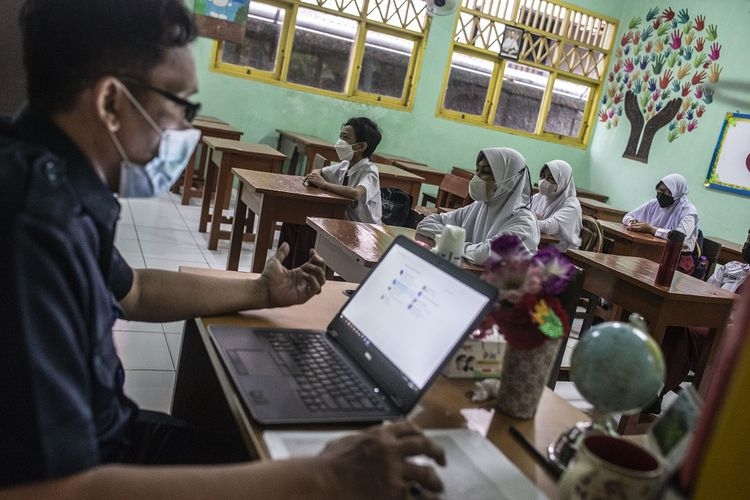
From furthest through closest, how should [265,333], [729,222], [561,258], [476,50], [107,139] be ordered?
1. [476,50]
2. [729,222]
3. [265,333]
4. [561,258]
5. [107,139]

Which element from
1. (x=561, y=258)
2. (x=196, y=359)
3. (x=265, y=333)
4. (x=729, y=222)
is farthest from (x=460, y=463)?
(x=729, y=222)

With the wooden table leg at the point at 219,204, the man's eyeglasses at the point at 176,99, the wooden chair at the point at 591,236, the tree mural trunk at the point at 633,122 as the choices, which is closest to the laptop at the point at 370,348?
the man's eyeglasses at the point at 176,99

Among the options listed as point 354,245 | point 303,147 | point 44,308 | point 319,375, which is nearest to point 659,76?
point 303,147

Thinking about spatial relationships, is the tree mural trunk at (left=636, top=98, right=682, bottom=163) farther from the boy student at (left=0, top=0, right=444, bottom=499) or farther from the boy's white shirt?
the boy student at (left=0, top=0, right=444, bottom=499)

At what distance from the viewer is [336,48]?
7074 millimetres

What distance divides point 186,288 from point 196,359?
249 millimetres

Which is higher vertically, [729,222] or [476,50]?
[476,50]

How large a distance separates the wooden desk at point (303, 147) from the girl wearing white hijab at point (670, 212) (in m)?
2.79

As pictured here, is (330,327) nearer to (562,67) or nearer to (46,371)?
(46,371)

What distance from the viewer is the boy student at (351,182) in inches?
143

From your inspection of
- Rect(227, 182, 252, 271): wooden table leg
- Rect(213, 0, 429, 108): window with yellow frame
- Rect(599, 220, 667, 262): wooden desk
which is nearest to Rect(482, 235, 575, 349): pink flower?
Rect(227, 182, 252, 271): wooden table leg

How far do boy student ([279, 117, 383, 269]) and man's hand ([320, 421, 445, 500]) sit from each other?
2843 mm

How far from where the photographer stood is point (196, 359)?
145 centimetres

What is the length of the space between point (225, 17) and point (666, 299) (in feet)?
15.0
